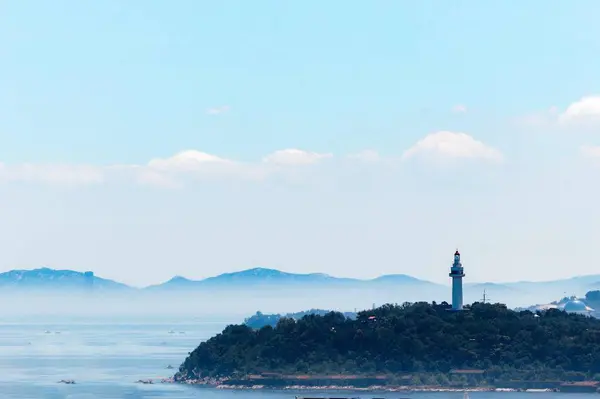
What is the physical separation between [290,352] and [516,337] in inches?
990

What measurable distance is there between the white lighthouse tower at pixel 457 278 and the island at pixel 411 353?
1837mm

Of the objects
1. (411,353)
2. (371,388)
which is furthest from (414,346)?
(371,388)

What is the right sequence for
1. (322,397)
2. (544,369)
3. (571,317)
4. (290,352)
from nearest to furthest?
(322,397) < (544,369) < (290,352) < (571,317)

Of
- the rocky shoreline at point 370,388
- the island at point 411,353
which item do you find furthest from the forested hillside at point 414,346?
the rocky shoreline at point 370,388

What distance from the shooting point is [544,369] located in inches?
5123

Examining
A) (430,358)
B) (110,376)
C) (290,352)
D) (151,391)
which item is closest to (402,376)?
(430,358)

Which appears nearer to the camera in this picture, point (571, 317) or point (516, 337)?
point (516, 337)

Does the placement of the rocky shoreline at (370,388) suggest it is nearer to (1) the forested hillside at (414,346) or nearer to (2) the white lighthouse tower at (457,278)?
(1) the forested hillside at (414,346)

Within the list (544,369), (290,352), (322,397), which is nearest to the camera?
(322,397)

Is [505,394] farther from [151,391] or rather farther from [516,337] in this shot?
[151,391]

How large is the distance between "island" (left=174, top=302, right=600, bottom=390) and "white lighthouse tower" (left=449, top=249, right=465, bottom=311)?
184 cm

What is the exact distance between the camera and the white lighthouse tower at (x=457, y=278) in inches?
5748

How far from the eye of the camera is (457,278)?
145875 mm

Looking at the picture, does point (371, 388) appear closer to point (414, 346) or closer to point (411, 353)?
point (411, 353)
